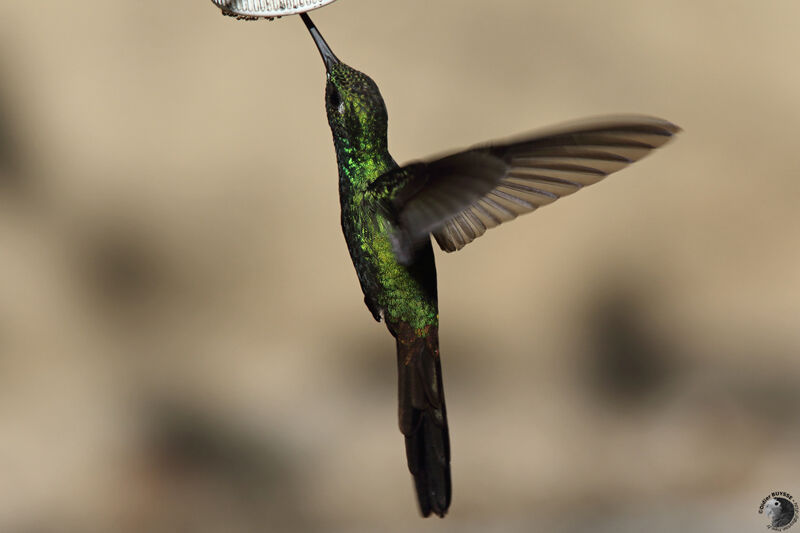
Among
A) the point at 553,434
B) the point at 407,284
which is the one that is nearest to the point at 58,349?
the point at 553,434

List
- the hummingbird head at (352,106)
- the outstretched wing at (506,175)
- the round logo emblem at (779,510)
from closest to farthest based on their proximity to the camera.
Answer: the outstretched wing at (506,175) < the hummingbird head at (352,106) < the round logo emblem at (779,510)

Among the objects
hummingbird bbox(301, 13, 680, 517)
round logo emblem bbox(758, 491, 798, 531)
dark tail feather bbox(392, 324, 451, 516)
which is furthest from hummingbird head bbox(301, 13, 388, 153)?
round logo emblem bbox(758, 491, 798, 531)

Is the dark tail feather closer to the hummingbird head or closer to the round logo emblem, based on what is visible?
the hummingbird head

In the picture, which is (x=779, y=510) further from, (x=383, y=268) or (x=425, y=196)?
(x=425, y=196)

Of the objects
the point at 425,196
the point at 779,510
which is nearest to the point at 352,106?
the point at 425,196

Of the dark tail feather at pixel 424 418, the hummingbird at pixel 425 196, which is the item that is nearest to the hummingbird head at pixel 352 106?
the hummingbird at pixel 425 196

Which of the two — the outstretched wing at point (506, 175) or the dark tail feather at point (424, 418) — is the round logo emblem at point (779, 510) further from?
the outstretched wing at point (506, 175)
